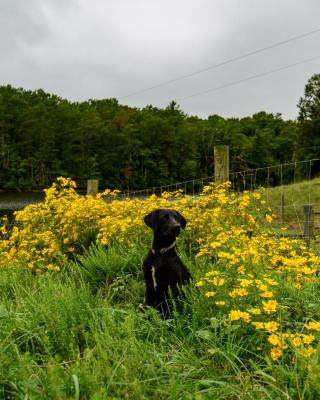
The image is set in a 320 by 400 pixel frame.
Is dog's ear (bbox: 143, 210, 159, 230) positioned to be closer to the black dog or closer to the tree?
the black dog

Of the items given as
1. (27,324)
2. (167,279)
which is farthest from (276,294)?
(27,324)

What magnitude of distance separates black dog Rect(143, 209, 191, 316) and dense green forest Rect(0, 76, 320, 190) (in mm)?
57195

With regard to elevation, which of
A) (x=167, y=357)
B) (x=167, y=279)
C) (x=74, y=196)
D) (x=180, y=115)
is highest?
(x=180, y=115)

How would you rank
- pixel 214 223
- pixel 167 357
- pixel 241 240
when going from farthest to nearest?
pixel 214 223, pixel 241 240, pixel 167 357

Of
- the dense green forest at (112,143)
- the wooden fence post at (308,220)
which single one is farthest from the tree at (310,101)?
the wooden fence post at (308,220)

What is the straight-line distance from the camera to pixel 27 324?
2.85 metres

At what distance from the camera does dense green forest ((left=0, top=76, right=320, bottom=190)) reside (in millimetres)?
63969

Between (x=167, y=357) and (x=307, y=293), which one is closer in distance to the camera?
(x=167, y=357)

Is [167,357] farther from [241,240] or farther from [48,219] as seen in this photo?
[48,219]

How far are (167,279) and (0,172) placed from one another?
6195cm

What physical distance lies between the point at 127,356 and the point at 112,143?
230 ft

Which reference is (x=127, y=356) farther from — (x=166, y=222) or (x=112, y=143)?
(x=112, y=143)

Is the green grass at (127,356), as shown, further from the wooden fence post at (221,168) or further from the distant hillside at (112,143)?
the distant hillside at (112,143)

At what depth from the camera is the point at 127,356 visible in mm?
2369
